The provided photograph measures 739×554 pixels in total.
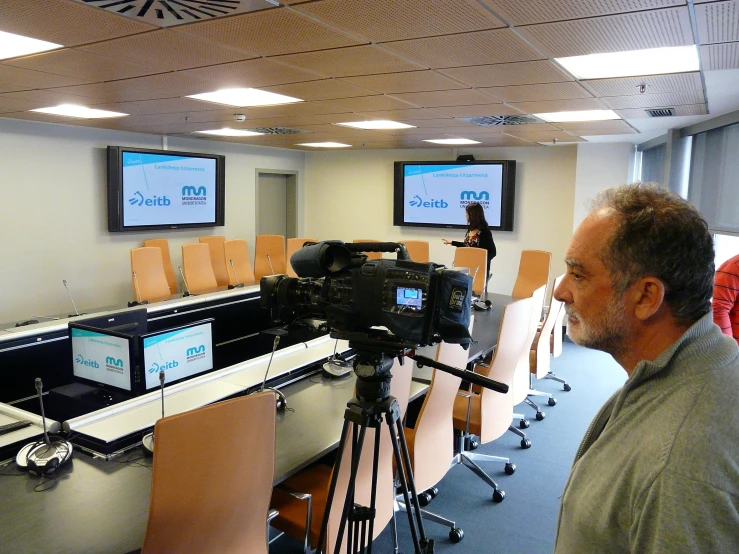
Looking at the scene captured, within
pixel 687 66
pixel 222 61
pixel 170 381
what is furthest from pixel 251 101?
pixel 687 66

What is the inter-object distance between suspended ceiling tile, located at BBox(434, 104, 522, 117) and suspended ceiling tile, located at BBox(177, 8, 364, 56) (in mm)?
2117

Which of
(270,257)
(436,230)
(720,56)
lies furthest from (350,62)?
(436,230)

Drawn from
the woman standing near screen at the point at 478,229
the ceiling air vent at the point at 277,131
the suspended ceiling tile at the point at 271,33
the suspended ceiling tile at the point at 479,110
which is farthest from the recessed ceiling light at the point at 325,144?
the suspended ceiling tile at the point at 271,33

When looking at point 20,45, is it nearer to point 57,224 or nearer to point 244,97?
point 244,97

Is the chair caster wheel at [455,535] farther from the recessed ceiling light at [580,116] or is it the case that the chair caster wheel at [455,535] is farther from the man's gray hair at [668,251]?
the recessed ceiling light at [580,116]

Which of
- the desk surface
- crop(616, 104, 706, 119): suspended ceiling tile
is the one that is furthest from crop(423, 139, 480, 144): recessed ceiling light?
the desk surface

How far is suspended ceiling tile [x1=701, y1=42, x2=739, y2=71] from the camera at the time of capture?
8.68ft

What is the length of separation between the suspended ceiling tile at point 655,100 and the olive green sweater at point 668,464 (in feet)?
11.5

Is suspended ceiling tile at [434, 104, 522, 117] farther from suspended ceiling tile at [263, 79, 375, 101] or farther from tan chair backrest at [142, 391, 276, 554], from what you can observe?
tan chair backrest at [142, 391, 276, 554]

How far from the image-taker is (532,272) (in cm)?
617

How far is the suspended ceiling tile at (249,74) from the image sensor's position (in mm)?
3199

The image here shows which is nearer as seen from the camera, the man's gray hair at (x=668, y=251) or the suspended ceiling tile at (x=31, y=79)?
the man's gray hair at (x=668, y=251)

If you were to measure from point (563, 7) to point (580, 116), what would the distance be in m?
3.22

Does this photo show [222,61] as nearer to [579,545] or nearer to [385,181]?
[579,545]
